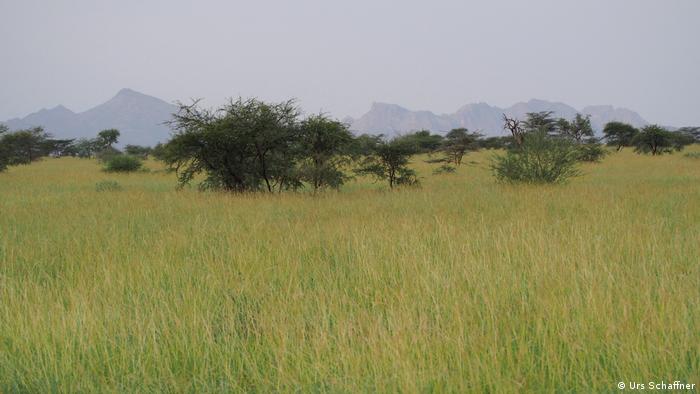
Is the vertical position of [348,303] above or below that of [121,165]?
below

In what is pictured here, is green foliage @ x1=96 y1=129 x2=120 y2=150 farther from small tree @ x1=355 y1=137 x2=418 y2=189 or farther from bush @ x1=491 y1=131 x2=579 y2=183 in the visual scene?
bush @ x1=491 y1=131 x2=579 y2=183

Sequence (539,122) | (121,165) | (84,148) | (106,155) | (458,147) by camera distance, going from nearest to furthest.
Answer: (121,165), (458,147), (539,122), (106,155), (84,148)

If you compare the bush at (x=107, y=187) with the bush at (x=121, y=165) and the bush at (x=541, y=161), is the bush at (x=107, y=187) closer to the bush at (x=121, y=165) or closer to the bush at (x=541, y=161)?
the bush at (x=121, y=165)

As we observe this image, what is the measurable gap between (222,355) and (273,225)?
4.24 meters

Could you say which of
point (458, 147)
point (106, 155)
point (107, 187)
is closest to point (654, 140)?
point (458, 147)

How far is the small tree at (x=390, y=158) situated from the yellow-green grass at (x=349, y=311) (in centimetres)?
915

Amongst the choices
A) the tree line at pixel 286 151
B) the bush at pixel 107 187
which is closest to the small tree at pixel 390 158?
the tree line at pixel 286 151

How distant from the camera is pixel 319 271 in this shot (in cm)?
421

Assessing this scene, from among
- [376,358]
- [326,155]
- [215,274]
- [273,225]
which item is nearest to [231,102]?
[326,155]

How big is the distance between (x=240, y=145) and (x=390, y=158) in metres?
5.86

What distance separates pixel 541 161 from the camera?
13.9 meters

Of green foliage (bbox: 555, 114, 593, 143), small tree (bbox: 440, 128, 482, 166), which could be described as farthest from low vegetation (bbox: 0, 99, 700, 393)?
green foliage (bbox: 555, 114, 593, 143)

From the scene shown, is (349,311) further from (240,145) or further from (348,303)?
(240,145)

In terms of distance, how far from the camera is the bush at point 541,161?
13.8 m
